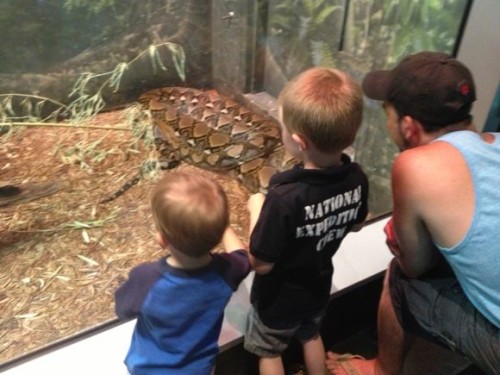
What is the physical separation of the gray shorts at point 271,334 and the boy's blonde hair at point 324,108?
0.70m

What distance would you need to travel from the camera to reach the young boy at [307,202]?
4.30ft

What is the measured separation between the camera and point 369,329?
2.37 meters

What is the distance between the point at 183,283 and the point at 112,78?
2.68 meters

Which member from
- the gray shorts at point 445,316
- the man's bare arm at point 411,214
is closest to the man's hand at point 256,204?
the man's bare arm at point 411,214

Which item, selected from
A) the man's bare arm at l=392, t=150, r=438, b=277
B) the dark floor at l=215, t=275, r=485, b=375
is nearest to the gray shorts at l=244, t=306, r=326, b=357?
the dark floor at l=215, t=275, r=485, b=375

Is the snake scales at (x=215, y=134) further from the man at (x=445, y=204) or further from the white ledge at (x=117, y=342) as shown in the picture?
the man at (x=445, y=204)

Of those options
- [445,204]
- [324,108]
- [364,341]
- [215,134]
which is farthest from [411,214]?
[215,134]

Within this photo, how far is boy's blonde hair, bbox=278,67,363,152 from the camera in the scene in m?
1.29

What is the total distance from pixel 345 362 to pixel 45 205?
1816mm

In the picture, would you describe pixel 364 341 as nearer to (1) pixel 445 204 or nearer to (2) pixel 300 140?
(1) pixel 445 204

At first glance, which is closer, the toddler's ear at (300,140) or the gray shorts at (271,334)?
the toddler's ear at (300,140)

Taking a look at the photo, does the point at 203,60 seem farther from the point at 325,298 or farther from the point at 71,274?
the point at 325,298

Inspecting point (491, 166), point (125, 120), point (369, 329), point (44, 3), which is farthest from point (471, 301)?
point (44, 3)

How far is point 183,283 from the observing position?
4.07 ft
